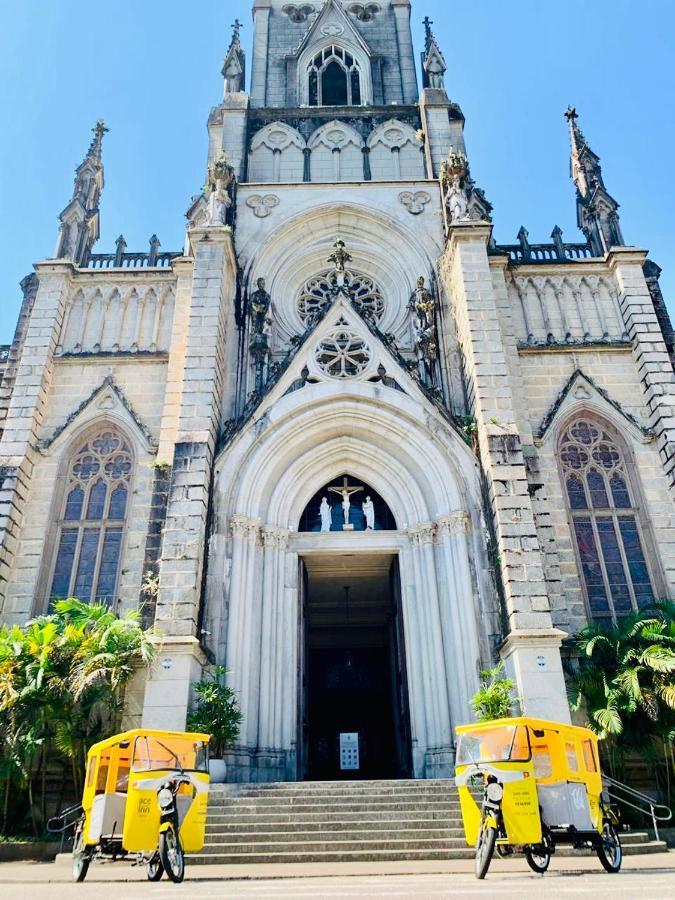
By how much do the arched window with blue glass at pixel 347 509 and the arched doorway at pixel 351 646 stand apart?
1.0 inches

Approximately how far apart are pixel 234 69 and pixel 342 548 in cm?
1917

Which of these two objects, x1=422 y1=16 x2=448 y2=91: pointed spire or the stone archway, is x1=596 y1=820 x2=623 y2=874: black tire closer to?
the stone archway

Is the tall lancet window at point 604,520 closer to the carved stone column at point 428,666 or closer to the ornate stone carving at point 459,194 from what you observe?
the carved stone column at point 428,666

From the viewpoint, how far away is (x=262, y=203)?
72.6 feet

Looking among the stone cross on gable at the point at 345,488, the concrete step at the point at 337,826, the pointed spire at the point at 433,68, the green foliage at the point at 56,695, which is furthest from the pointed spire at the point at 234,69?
the concrete step at the point at 337,826

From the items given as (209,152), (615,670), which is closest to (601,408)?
(615,670)

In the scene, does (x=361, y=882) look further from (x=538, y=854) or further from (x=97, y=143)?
(x=97, y=143)

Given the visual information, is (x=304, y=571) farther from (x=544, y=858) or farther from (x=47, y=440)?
(x=544, y=858)

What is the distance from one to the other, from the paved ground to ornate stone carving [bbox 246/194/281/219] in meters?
17.8

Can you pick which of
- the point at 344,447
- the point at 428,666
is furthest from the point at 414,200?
the point at 428,666

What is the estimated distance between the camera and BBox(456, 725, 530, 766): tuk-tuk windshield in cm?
826

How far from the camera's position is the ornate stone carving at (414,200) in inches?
861

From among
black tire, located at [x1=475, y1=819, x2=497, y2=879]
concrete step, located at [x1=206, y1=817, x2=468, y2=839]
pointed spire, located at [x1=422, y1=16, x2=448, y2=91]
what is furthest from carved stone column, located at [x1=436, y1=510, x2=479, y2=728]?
pointed spire, located at [x1=422, y1=16, x2=448, y2=91]

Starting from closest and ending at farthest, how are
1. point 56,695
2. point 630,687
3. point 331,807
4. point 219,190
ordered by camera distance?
point 331,807, point 56,695, point 630,687, point 219,190
